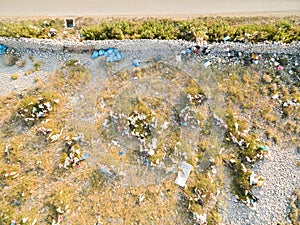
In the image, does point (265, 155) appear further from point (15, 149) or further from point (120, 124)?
point (15, 149)

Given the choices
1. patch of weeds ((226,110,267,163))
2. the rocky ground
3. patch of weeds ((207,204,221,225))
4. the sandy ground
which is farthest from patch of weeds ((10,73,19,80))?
patch of weeds ((207,204,221,225))

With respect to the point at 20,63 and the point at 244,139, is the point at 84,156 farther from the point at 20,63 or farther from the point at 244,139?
the point at 244,139

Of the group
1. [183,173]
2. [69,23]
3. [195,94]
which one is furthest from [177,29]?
[183,173]

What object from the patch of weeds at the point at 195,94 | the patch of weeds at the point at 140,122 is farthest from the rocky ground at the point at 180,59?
the patch of weeds at the point at 140,122

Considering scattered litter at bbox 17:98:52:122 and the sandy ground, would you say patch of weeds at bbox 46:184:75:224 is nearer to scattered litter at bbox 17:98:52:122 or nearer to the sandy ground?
scattered litter at bbox 17:98:52:122

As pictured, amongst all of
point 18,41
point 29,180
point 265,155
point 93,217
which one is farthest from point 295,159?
point 18,41
